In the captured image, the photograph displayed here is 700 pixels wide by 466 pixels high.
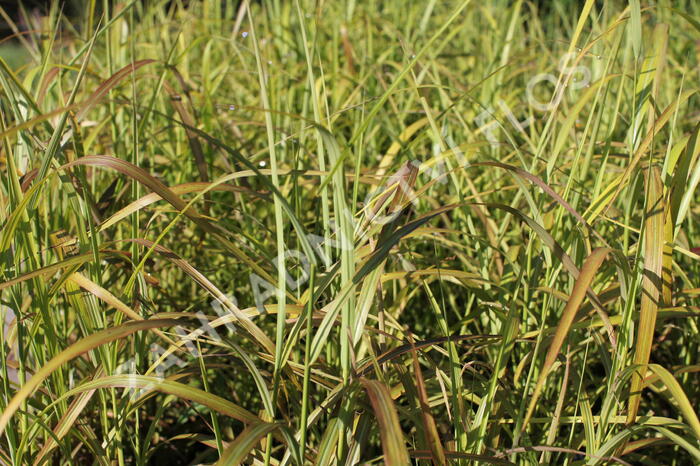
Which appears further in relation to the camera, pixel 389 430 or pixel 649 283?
pixel 649 283

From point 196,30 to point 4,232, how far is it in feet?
6.38

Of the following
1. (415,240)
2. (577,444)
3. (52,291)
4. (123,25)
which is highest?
(123,25)

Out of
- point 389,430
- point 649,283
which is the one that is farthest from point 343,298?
point 649,283

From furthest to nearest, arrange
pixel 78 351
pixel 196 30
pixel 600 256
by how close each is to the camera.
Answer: pixel 196 30, pixel 600 256, pixel 78 351

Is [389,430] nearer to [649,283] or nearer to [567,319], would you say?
[567,319]

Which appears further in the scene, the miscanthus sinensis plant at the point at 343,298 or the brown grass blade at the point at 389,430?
the miscanthus sinensis plant at the point at 343,298

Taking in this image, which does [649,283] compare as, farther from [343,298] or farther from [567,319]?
[343,298]

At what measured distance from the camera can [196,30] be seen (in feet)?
8.05

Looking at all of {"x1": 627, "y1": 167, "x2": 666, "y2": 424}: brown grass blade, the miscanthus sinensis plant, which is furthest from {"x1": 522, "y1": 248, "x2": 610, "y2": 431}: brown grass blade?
{"x1": 627, "y1": 167, "x2": 666, "y2": 424}: brown grass blade

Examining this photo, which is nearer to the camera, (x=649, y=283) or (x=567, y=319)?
(x=567, y=319)

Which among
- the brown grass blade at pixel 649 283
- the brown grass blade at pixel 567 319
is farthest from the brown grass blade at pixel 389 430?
the brown grass blade at pixel 649 283

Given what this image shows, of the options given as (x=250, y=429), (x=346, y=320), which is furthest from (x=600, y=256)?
(x=250, y=429)

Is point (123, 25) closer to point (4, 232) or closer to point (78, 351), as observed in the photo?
point (4, 232)

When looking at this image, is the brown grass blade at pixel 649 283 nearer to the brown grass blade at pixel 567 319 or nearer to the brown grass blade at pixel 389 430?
the brown grass blade at pixel 567 319
